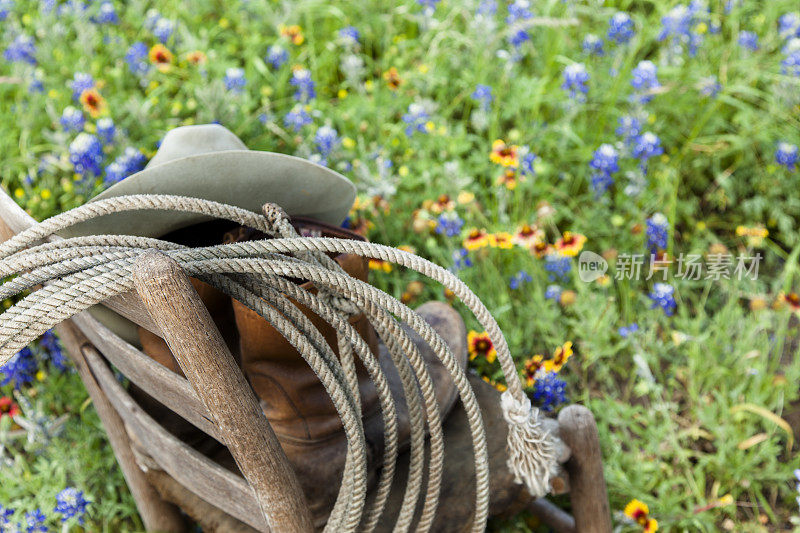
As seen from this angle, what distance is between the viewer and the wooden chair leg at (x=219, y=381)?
78 centimetres

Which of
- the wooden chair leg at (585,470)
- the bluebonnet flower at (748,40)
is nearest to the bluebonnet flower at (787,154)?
the bluebonnet flower at (748,40)

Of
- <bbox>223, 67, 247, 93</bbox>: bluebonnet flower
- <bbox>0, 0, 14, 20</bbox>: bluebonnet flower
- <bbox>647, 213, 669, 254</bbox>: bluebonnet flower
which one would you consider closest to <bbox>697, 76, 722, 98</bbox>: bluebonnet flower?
<bbox>647, 213, 669, 254</bbox>: bluebonnet flower

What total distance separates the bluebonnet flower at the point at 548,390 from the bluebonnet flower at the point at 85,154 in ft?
4.54

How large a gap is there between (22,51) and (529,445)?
235 cm

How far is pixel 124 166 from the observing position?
1986mm

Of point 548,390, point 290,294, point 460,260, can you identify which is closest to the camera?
point 290,294

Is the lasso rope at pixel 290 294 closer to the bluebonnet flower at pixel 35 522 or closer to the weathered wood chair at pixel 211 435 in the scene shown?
the weathered wood chair at pixel 211 435

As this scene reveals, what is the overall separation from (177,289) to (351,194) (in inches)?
21.2

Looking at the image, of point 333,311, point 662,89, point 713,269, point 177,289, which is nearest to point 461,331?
point 333,311

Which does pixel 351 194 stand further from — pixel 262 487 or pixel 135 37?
pixel 135 37

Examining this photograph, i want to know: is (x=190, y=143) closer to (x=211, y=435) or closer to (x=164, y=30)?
(x=211, y=435)

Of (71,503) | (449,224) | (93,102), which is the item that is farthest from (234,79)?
(71,503)

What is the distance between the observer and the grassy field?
1707mm

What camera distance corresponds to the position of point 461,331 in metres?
1.49
